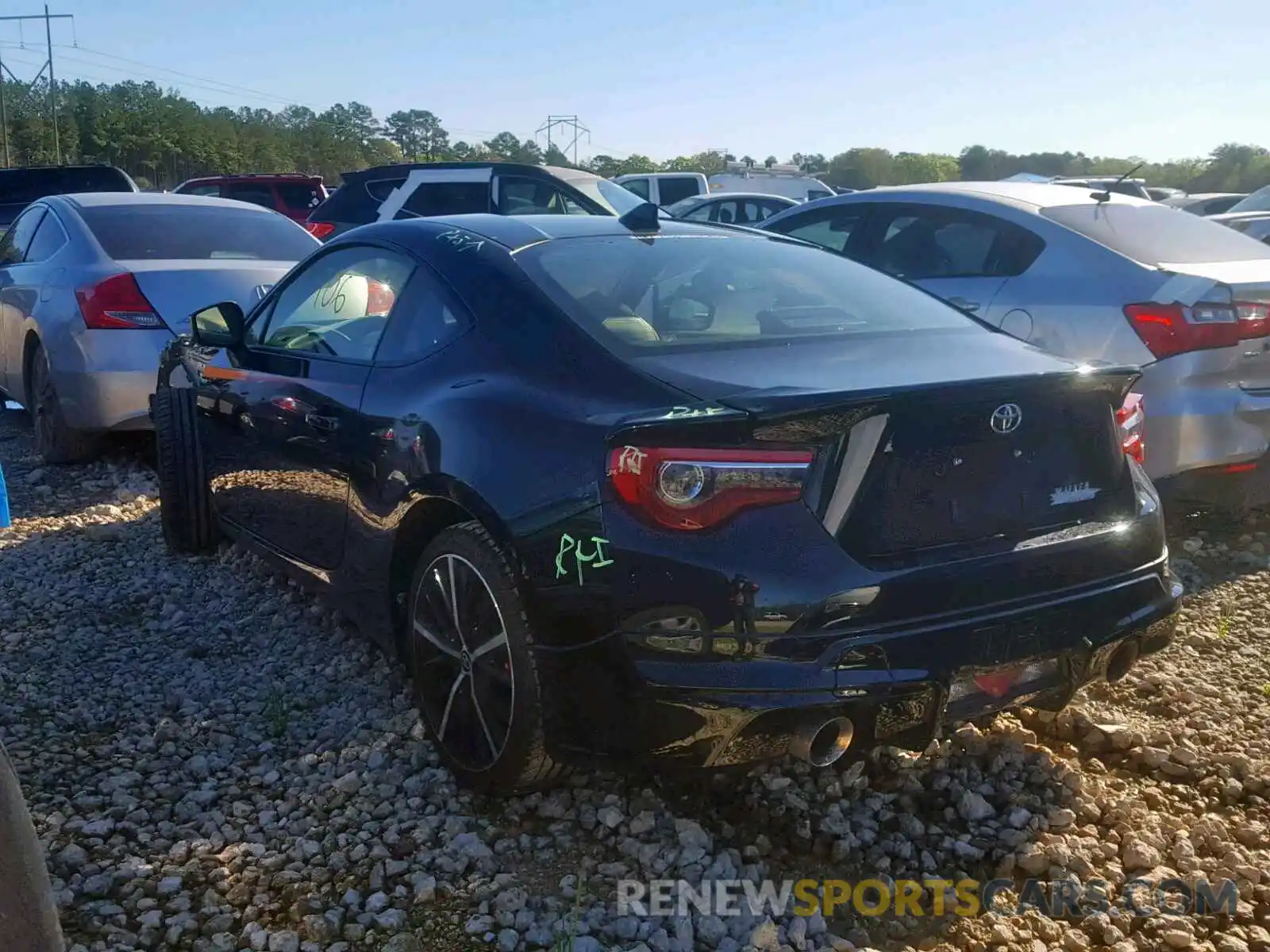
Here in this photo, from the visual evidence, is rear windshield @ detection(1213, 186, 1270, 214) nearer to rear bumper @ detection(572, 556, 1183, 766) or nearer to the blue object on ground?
rear bumper @ detection(572, 556, 1183, 766)

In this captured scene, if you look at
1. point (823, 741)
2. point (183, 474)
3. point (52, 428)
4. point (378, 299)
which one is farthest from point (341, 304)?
point (52, 428)

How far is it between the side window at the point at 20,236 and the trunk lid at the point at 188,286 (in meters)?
1.52

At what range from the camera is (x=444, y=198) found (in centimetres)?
1326

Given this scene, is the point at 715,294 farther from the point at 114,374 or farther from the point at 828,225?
the point at 114,374

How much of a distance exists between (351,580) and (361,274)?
1.04 metres

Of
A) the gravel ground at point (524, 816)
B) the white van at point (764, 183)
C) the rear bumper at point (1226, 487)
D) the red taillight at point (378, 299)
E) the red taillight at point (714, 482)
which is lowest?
the gravel ground at point (524, 816)

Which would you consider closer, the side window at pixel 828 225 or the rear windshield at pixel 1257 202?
the side window at pixel 828 225

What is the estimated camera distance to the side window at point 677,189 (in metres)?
24.9

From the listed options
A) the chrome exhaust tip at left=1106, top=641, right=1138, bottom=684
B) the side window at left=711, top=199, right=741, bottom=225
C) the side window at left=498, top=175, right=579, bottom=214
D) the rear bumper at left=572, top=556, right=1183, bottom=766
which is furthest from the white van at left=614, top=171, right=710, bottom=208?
the rear bumper at left=572, top=556, right=1183, bottom=766

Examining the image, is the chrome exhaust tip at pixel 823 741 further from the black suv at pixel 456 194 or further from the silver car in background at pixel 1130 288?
the black suv at pixel 456 194

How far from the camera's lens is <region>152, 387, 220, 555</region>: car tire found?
5.23 m

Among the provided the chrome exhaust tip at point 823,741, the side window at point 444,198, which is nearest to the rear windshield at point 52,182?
the side window at point 444,198

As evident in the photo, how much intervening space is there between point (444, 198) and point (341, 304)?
31.1 ft

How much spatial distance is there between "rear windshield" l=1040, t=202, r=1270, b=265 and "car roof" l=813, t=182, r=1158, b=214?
86 millimetres
